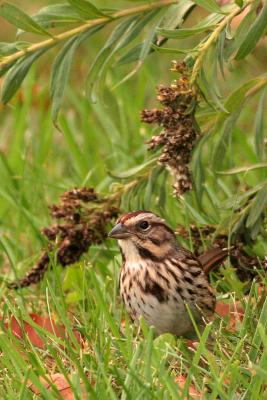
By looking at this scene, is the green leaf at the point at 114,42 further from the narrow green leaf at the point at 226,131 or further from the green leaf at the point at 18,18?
the narrow green leaf at the point at 226,131

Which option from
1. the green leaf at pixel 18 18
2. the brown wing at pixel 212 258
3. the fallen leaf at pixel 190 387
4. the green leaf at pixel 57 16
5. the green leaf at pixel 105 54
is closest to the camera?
the fallen leaf at pixel 190 387

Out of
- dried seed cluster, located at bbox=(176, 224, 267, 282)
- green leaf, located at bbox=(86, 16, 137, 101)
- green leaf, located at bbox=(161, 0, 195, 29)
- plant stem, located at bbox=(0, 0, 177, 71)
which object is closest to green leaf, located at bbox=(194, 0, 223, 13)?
green leaf, located at bbox=(161, 0, 195, 29)

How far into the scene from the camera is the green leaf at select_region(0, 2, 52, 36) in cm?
423

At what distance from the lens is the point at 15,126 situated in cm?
691

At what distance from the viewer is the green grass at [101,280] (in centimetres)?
347

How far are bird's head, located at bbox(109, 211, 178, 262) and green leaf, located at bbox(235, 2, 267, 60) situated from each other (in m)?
0.82

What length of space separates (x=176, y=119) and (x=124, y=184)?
897mm

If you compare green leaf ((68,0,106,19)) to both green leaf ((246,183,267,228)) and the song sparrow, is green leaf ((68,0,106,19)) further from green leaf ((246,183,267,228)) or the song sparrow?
green leaf ((246,183,267,228))

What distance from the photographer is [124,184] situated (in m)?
5.02

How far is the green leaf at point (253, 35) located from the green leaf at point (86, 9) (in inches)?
25.0

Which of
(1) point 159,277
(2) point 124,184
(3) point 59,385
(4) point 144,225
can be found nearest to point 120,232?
(4) point 144,225

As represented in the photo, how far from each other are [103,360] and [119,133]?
3.25 m

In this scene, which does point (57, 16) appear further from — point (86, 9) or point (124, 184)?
point (124, 184)

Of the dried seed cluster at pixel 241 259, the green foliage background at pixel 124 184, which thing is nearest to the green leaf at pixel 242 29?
the green foliage background at pixel 124 184
